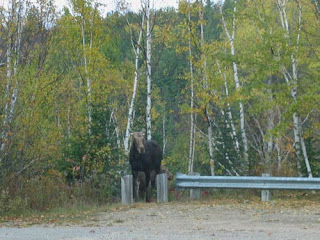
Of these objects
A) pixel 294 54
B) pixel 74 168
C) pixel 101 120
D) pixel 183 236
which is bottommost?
pixel 183 236

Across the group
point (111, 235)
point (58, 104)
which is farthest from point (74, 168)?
point (58, 104)

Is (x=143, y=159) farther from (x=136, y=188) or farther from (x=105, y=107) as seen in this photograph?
(x=105, y=107)

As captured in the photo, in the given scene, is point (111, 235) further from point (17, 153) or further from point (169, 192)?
point (169, 192)

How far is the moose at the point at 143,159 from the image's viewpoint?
1955 centimetres

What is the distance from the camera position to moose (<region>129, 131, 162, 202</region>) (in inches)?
770

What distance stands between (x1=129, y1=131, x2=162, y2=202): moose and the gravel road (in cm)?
215

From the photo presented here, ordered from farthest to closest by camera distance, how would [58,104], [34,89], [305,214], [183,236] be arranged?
[58,104] < [34,89] < [305,214] < [183,236]

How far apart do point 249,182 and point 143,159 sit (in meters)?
2.98

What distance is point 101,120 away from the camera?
2297cm

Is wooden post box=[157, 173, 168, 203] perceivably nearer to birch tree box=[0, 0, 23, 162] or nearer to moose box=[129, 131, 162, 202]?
moose box=[129, 131, 162, 202]

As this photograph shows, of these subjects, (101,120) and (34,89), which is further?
(101,120)

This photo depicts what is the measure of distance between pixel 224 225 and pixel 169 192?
7.57 meters

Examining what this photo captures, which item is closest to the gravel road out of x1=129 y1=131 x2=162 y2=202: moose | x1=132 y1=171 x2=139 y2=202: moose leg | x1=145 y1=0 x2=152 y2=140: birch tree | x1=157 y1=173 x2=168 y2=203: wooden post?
x1=157 y1=173 x2=168 y2=203: wooden post

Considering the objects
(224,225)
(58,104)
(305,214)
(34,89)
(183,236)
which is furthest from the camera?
(58,104)
